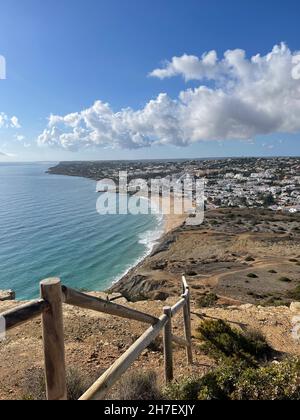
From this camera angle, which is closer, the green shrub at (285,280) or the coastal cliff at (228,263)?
the coastal cliff at (228,263)

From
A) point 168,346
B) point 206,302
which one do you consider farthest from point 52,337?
point 206,302

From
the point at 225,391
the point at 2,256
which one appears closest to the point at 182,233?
the point at 2,256

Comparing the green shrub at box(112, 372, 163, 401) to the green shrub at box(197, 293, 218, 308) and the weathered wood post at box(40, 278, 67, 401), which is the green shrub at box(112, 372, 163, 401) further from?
the green shrub at box(197, 293, 218, 308)

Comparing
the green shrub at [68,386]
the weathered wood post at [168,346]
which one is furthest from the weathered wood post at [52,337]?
the weathered wood post at [168,346]

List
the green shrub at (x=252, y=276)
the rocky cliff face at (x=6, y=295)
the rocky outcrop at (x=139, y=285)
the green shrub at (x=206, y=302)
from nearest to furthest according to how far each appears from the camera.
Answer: the rocky cliff face at (x=6, y=295) → the green shrub at (x=206, y=302) → the rocky outcrop at (x=139, y=285) → the green shrub at (x=252, y=276)

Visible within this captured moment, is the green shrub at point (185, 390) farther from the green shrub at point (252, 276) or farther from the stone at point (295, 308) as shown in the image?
the green shrub at point (252, 276)

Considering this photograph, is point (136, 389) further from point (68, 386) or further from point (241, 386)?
point (241, 386)

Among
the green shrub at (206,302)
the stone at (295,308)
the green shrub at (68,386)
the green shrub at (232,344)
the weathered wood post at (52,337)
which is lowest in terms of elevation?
the green shrub at (206,302)

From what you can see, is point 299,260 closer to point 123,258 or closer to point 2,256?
point 123,258
